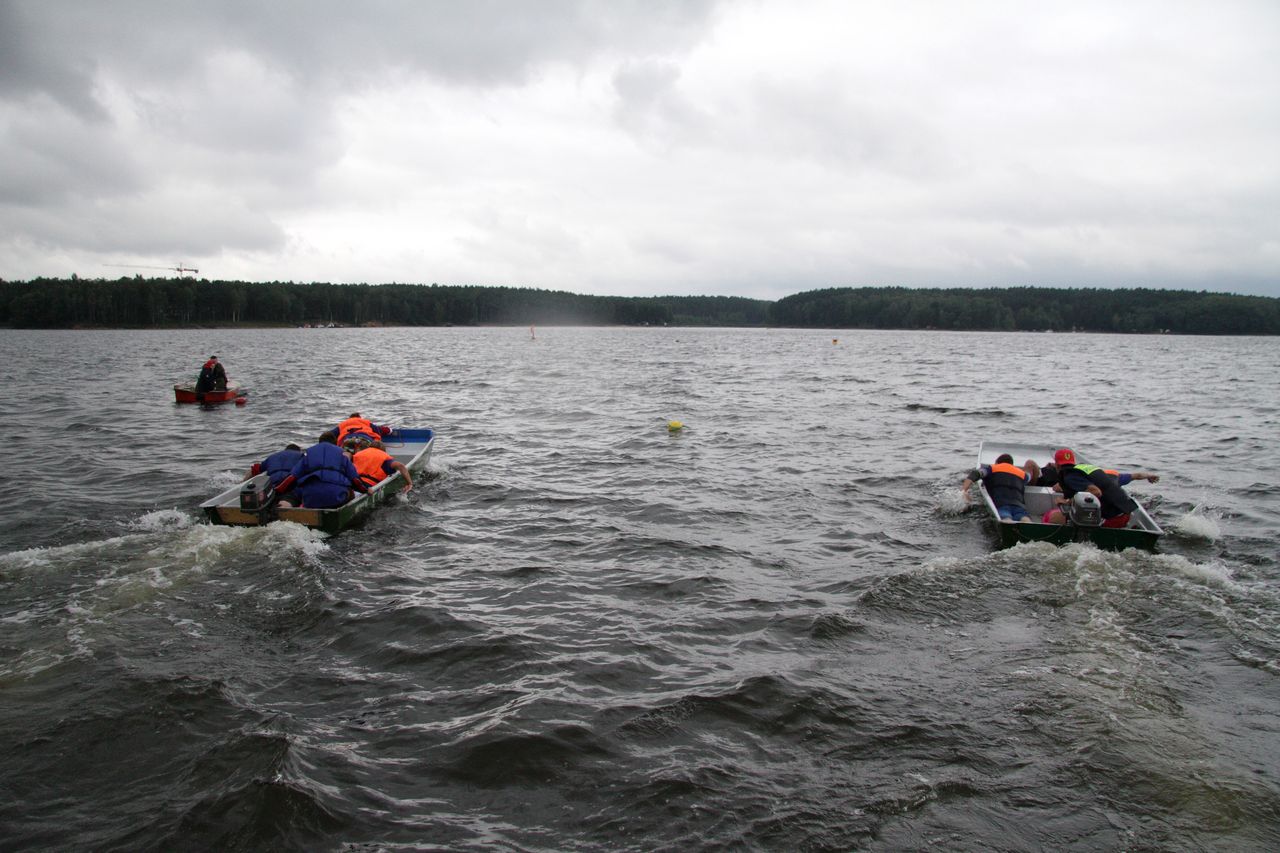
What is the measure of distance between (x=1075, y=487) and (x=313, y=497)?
39.8ft

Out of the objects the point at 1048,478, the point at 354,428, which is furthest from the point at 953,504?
the point at 354,428

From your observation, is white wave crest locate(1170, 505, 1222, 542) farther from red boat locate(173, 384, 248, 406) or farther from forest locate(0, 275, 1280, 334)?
forest locate(0, 275, 1280, 334)

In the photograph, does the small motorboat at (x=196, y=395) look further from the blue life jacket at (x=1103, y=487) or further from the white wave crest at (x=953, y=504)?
the blue life jacket at (x=1103, y=487)

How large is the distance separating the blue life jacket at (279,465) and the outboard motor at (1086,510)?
40.4 feet

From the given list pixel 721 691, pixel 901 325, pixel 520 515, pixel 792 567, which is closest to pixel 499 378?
pixel 520 515

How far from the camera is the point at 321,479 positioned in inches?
469

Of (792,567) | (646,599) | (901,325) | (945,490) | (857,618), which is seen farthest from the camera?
(901,325)

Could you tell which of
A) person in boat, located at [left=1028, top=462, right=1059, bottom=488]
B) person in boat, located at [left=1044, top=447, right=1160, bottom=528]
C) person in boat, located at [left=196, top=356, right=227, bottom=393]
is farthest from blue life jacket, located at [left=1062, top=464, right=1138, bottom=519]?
person in boat, located at [left=196, top=356, right=227, bottom=393]

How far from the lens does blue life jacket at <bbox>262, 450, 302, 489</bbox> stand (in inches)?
484

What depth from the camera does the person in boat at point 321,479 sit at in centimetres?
1183

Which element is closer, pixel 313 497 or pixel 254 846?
pixel 254 846

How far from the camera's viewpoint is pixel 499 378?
44594mm

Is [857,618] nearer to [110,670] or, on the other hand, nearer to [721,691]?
[721,691]

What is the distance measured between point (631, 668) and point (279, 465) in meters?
7.97
